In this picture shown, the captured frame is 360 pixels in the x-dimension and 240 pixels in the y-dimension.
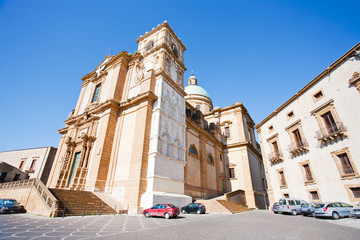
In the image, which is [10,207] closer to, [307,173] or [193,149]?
[193,149]

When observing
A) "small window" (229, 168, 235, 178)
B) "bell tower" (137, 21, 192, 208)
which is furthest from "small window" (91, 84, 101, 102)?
"small window" (229, 168, 235, 178)

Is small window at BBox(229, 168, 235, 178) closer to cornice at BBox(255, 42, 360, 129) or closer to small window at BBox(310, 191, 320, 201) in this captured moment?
cornice at BBox(255, 42, 360, 129)

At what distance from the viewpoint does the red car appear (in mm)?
11665

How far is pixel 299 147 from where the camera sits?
17969mm

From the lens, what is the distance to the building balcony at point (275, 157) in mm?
20609

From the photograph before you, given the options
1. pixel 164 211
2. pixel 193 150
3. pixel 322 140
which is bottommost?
pixel 164 211

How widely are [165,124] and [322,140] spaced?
14.9 m

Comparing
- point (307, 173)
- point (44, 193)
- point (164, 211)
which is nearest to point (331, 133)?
point (307, 173)

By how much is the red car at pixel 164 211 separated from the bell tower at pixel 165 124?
1.26m

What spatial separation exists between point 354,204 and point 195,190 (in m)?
14.5

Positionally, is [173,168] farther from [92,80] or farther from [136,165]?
[92,80]

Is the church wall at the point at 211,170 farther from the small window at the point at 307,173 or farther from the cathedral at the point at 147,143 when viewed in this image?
the small window at the point at 307,173

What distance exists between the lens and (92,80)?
2683cm

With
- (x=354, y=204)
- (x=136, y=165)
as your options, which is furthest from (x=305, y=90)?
(x=136, y=165)
